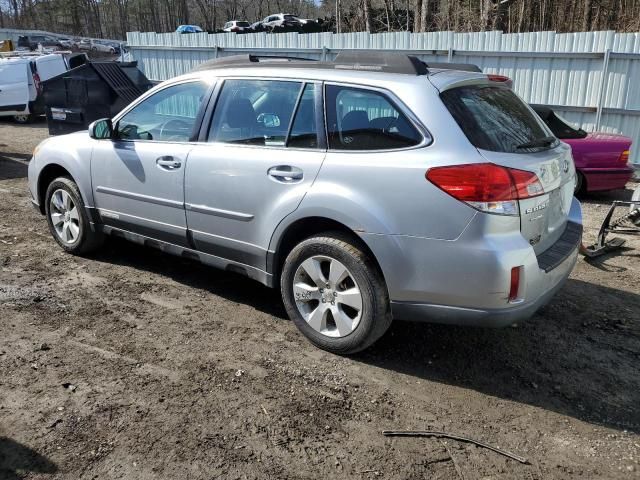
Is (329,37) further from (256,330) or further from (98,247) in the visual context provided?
(256,330)

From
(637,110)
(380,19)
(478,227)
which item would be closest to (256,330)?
(478,227)

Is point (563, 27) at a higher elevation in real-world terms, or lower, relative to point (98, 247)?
higher

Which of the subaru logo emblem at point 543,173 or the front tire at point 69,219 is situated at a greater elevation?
the subaru logo emblem at point 543,173

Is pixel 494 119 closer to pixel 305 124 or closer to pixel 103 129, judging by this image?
pixel 305 124

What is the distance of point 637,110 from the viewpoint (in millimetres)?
9695

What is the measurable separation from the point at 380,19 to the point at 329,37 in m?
20.3

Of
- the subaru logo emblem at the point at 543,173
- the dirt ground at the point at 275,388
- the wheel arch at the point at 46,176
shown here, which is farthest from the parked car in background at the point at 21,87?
the subaru logo emblem at the point at 543,173

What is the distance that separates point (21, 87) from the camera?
15.9 metres

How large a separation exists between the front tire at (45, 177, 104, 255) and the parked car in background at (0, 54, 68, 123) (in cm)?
1185

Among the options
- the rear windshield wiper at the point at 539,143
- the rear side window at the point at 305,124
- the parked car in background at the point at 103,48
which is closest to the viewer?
the rear windshield wiper at the point at 539,143

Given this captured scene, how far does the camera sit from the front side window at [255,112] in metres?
3.95

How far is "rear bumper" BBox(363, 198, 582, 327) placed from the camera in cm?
314

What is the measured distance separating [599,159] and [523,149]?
524cm

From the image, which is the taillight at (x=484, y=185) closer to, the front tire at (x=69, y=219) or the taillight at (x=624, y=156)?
the front tire at (x=69, y=219)
